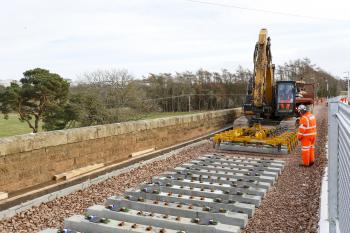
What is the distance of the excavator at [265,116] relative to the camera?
12112mm

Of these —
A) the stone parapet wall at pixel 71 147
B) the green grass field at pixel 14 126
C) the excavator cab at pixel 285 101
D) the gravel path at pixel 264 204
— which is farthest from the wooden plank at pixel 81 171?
the green grass field at pixel 14 126

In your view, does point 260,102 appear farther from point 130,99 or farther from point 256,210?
point 130,99

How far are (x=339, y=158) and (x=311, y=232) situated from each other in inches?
85.7

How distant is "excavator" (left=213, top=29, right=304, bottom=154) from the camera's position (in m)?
12.1

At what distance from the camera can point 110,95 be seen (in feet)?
92.5

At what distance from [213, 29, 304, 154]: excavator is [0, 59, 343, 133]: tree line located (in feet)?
32.8

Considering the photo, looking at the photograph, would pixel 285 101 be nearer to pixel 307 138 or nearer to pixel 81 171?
pixel 307 138

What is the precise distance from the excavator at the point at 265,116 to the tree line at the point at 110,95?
9.99 metres

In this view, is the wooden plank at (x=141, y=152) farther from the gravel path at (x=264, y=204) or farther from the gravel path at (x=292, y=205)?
the gravel path at (x=292, y=205)

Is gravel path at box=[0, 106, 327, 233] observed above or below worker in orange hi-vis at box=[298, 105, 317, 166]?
below

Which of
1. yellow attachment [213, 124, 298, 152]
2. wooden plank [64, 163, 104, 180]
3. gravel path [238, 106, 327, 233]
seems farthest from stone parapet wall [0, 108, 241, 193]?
gravel path [238, 106, 327, 233]

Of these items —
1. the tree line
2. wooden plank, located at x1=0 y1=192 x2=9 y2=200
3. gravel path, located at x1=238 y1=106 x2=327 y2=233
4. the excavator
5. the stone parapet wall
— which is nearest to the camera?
gravel path, located at x1=238 y1=106 x2=327 y2=233

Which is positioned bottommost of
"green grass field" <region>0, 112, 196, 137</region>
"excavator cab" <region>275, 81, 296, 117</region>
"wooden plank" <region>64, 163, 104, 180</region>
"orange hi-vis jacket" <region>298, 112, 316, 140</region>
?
"green grass field" <region>0, 112, 196, 137</region>

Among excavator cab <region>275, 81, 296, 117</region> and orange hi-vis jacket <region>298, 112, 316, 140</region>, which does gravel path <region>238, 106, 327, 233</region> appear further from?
excavator cab <region>275, 81, 296, 117</region>
